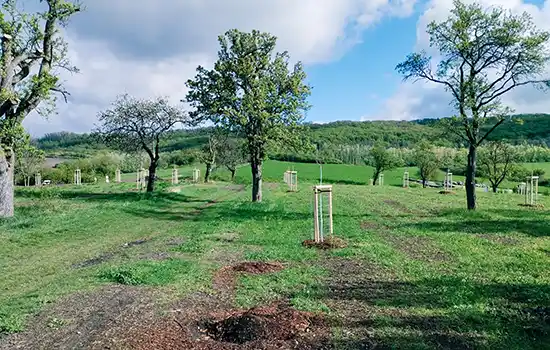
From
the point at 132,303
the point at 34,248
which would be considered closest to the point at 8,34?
the point at 34,248

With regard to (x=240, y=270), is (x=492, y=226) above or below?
above

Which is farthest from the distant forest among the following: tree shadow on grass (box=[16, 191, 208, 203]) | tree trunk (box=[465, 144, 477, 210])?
tree trunk (box=[465, 144, 477, 210])

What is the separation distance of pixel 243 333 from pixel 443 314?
3.64 m

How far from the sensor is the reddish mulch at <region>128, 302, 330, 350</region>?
655 centimetres

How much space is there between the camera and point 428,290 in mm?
9695

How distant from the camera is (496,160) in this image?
53.5 m

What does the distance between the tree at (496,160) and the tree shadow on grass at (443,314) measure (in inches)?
1888

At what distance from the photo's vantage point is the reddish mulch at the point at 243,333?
655 cm

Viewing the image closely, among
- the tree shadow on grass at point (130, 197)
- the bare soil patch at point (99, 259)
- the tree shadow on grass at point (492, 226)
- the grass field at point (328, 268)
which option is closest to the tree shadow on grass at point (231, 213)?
the grass field at point (328, 268)

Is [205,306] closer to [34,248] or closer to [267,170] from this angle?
[34,248]

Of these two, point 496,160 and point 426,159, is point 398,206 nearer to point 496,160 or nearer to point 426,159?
point 496,160

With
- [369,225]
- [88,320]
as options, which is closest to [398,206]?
[369,225]

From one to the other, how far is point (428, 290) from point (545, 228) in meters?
12.8

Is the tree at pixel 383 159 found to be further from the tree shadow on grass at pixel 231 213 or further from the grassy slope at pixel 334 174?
the tree shadow on grass at pixel 231 213
